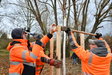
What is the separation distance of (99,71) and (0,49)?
2332 cm

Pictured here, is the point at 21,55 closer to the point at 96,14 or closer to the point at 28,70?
the point at 28,70

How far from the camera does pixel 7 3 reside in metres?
14.5

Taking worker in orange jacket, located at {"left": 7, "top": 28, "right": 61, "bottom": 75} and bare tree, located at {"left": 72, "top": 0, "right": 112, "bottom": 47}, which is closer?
worker in orange jacket, located at {"left": 7, "top": 28, "right": 61, "bottom": 75}

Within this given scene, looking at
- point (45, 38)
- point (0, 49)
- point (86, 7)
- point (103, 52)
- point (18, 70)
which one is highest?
point (86, 7)

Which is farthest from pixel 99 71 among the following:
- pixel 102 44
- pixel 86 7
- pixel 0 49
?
pixel 0 49

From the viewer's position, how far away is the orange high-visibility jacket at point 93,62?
9.49ft

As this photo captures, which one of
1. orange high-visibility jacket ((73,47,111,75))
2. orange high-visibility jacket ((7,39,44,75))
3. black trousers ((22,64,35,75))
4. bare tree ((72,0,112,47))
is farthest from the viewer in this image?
bare tree ((72,0,112,47))

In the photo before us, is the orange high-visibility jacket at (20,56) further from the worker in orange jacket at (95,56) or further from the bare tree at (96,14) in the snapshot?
the bare tree at (96,14)

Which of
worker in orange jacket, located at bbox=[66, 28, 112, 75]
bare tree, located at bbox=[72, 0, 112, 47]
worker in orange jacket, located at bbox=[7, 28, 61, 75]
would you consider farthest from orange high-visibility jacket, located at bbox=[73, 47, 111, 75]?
bare tree, located at bbox=[72, 0, 112, 47]

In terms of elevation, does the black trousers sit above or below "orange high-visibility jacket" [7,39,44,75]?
below

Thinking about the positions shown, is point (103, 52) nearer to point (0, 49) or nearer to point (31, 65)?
point (31, 65)

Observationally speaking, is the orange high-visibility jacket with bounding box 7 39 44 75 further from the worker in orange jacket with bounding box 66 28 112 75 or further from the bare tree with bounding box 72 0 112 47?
the bare tree with bounding box 72 0 112 47

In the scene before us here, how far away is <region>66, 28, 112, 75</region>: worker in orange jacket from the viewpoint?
2898 millimetres

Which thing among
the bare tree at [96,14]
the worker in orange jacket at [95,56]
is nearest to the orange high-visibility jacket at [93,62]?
the worker in orange jacket at [95,56]
